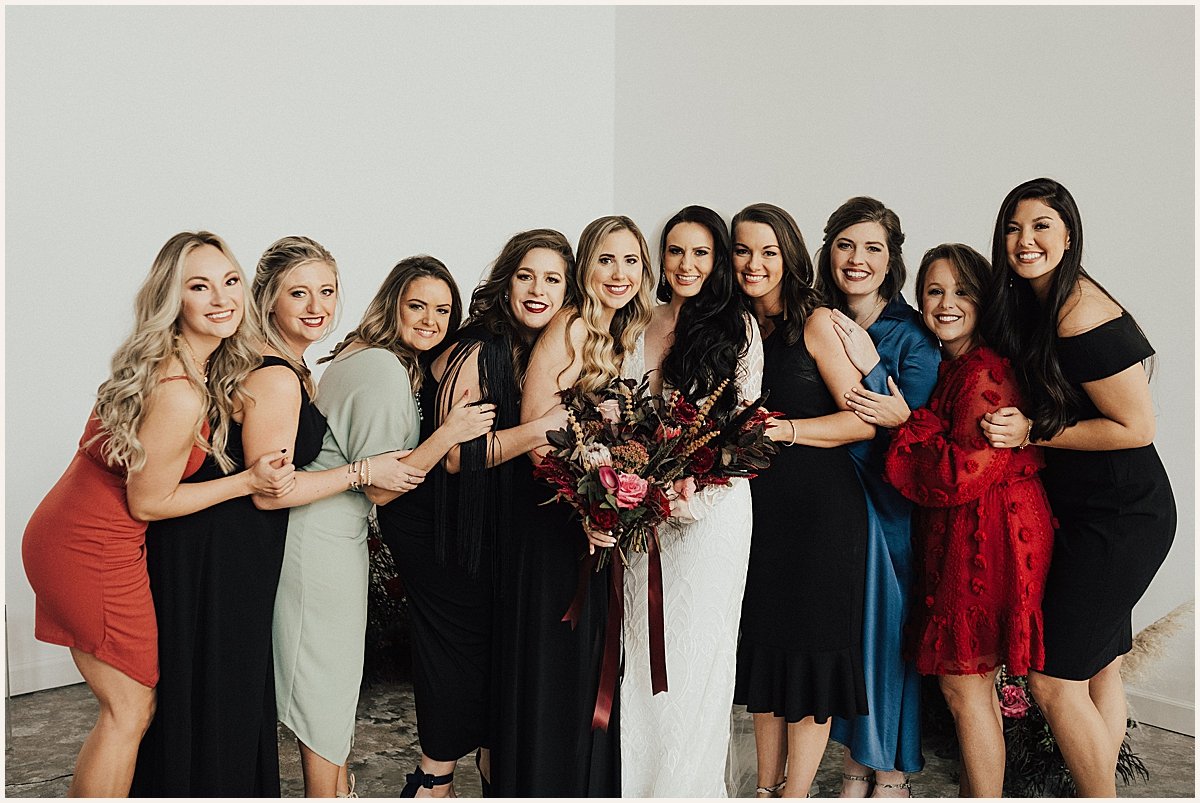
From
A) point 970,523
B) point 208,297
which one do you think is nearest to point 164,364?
point 208,297

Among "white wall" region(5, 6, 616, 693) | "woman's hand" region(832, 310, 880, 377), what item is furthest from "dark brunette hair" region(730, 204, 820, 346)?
"white wall" region(5, 6, 616, 693)

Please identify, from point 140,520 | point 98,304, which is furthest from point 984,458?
point 98,304

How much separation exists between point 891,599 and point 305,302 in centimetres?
255

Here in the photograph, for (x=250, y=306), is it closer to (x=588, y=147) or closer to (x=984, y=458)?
(x=984, y=458)

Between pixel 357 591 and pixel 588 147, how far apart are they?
6654 millimetres

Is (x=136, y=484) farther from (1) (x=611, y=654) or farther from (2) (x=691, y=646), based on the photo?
(2) (x=691, y=646)

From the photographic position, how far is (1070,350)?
3.85 m

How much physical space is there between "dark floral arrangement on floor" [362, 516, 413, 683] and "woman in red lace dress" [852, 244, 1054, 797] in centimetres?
316

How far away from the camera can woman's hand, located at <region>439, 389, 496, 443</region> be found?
12.6 feet

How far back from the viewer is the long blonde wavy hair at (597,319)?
392 cm

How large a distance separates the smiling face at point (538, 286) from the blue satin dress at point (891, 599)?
4.25 feet

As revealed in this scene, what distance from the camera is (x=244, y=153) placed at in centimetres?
714

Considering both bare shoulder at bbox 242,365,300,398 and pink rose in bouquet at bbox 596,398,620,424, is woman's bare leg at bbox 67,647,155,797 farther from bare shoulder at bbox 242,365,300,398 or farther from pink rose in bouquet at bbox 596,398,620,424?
pink rose in bouquet at bbox 596,398,620,424

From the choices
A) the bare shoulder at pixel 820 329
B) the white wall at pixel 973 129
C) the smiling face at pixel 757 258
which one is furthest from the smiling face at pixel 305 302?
the white wall at pixel 973 129
